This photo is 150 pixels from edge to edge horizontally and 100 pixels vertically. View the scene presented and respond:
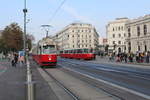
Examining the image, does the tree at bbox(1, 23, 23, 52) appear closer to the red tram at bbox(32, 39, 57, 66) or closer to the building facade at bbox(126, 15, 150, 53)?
the red tram at bbox(32, 39, 57, 66)

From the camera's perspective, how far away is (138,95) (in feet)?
30.8

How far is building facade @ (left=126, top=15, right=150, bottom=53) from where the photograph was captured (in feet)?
255

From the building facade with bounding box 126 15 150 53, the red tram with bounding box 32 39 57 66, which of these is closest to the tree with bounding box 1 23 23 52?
the red tram with bounding box 32 39 57 66

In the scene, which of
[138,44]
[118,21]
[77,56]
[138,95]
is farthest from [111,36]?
[138,95]

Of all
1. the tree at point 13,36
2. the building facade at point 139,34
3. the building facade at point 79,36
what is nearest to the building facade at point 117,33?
the building facade at point 79,36

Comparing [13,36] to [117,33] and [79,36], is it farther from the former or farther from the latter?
[79,36]

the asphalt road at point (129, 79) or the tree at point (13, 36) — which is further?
the tree at point (13, 36)

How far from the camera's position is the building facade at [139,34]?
255 feet

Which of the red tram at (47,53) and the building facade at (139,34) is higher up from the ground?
the building facade at (139,34)

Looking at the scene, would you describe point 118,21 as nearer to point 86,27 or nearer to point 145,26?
point 86,27

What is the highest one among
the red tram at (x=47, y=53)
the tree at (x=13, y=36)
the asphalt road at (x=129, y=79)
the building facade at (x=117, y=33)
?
the building facade at (x=117, y=33)

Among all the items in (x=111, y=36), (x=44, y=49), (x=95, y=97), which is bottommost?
(x=95, y=97)

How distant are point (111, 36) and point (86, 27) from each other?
79.2 ft

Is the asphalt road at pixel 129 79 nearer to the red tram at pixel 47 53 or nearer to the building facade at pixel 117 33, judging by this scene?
the red tram at pixel 47 53
